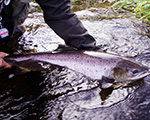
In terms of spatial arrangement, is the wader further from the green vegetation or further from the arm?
the green vegetation

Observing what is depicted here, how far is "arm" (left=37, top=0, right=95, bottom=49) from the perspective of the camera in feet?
8.02

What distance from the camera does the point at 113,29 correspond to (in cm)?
357

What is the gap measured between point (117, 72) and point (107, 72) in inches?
4.7

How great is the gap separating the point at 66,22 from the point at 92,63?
731 mm

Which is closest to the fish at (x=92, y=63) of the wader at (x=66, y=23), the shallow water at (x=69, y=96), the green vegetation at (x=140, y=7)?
the shallow water at (x=69, y=96)

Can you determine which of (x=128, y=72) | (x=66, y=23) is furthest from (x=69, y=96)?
(x=66, y=23)

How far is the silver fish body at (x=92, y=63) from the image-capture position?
210 cm

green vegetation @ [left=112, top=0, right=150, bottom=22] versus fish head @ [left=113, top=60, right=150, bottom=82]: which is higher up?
green vegetation @ [left=112, top=0, right=150, bottom=22]

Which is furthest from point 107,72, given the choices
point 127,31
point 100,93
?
point 127,31

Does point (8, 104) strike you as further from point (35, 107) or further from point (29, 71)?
point (29, 71)

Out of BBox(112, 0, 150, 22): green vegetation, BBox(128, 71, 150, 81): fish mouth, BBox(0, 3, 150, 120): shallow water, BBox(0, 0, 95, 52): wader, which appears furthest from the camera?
BBox(112, 0, 150, 22): green vegetation

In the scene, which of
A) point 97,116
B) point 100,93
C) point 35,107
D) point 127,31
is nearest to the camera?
point 97,116

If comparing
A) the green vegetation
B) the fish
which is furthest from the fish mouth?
the green vegetation

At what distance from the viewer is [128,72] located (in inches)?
82.5
